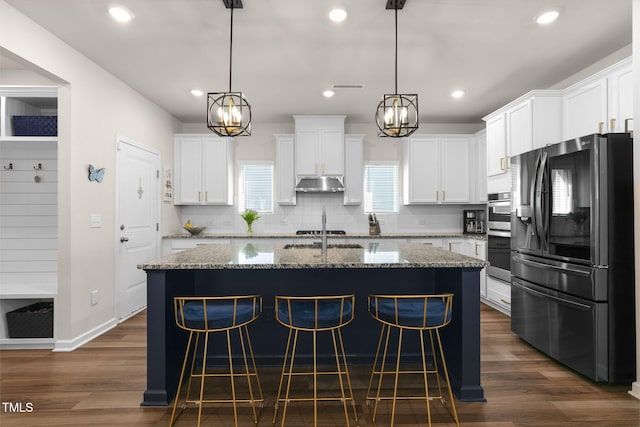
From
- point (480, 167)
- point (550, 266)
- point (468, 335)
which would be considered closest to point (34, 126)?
point (468, 335)

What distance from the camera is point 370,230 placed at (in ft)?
16.9

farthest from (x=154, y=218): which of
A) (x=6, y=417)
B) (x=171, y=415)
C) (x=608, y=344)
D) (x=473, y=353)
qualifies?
(x=608, y=344)

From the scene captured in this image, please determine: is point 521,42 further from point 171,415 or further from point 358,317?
point 171,415

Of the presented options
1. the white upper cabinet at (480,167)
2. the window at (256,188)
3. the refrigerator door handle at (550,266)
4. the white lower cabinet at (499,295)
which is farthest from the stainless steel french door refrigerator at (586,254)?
the window at (256,188)

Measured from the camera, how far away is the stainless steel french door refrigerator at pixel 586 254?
7.82 feet

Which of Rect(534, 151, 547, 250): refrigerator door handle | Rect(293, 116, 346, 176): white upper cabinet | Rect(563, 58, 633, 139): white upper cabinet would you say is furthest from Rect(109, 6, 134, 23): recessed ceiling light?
Rect(563, 58, 633, 139): white upper cabinet

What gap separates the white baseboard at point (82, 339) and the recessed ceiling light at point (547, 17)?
4589 millimetres

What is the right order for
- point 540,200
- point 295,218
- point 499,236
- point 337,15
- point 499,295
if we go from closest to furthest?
point 337,15 < point 540,200 < point 499,236 < point 499,295 < point 295,218

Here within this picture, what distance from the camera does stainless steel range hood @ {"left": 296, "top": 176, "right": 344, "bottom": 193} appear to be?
505 centimetres

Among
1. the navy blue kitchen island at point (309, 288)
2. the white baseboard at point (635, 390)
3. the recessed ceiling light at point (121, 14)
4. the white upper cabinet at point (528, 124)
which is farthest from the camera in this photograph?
the white upper cabinet at point (528, 124)

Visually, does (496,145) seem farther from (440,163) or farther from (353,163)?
(353,163)

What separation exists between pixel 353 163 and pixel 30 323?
4048 mm

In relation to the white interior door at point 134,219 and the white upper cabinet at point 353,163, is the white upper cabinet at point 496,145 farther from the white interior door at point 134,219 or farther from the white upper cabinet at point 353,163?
the white interior door at point 134,219

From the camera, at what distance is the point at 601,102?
298cm
